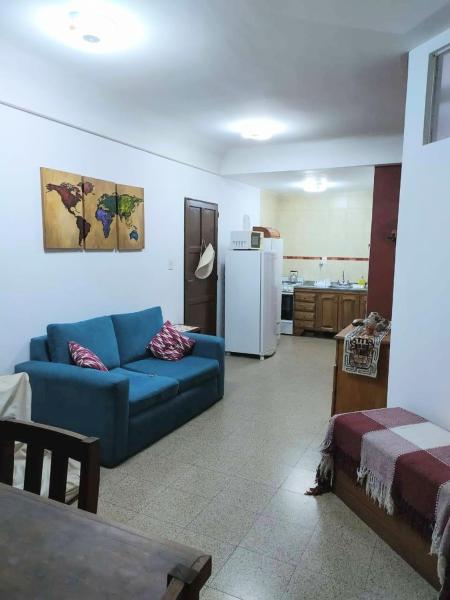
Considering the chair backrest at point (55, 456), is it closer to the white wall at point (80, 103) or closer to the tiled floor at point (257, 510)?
the tiled floor at point (257, 510)

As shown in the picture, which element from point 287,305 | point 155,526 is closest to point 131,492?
point 155,526

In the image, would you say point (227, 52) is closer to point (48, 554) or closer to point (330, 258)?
point (48, 554)

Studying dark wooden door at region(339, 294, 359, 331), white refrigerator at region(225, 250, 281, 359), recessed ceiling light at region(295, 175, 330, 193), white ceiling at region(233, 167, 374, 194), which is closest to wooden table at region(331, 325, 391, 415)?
white refrigerator at region(225, 250, 281, 359)

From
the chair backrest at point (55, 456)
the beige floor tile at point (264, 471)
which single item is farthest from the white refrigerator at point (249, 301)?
the chair backrest at point (55, 456)

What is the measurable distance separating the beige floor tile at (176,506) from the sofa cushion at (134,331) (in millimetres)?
1466

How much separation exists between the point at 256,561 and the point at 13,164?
284cm

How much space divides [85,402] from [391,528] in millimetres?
1926

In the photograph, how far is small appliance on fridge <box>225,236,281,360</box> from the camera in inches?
218

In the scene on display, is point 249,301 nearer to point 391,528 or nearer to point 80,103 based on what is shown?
point 80,103

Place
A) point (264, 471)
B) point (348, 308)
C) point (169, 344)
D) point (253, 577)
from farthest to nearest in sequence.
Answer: point (348, 308) < point (169, 344) < point (264, 471) < point (253, 577)

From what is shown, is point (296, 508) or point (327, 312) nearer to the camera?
point (296, 508)

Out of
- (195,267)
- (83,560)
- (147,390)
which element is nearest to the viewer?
(83,560)

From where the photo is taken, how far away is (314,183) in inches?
243

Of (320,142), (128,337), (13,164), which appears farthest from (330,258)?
(13,164)
